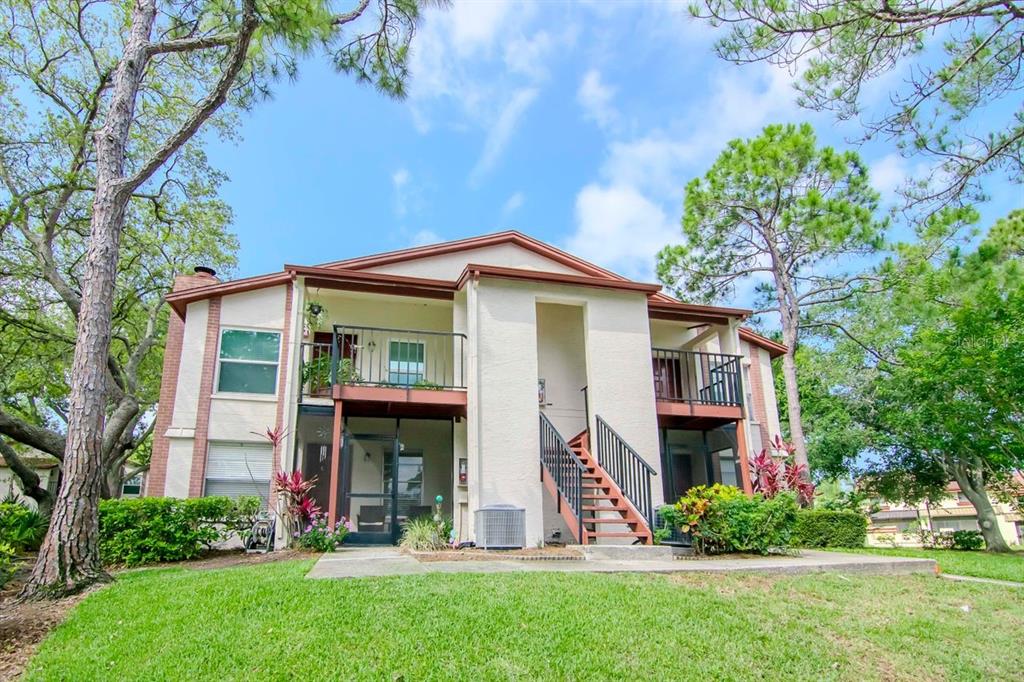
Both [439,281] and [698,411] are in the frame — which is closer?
[439,281]

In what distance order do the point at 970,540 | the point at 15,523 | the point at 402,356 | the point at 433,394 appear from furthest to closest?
the point at 970,540 → the point at 402,356 → the point at 433,394 → the point at 15,523

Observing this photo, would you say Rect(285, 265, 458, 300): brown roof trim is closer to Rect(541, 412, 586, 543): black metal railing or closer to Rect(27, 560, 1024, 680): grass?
Rect(541, 412, 586, 543): black metal railing

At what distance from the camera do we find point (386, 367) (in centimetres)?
1281

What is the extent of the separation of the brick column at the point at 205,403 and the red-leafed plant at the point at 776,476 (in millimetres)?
9821

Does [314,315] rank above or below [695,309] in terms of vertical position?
below

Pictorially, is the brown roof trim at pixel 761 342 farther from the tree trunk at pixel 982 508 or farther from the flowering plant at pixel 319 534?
the flowering plant at pixel 319 534

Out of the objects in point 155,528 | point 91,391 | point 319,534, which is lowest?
point 319,534

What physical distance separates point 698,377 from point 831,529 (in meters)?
4.24

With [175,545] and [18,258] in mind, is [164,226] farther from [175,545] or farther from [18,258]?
[175,545]


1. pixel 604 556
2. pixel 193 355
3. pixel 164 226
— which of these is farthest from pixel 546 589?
pixel 164 226

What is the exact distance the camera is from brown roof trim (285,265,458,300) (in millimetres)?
11414

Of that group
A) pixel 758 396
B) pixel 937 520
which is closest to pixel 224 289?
pixel 758 396

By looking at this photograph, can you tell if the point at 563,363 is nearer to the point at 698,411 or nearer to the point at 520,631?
the point at 698,411

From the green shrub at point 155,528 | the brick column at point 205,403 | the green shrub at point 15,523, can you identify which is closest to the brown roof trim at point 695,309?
the brick column at point 205,403
